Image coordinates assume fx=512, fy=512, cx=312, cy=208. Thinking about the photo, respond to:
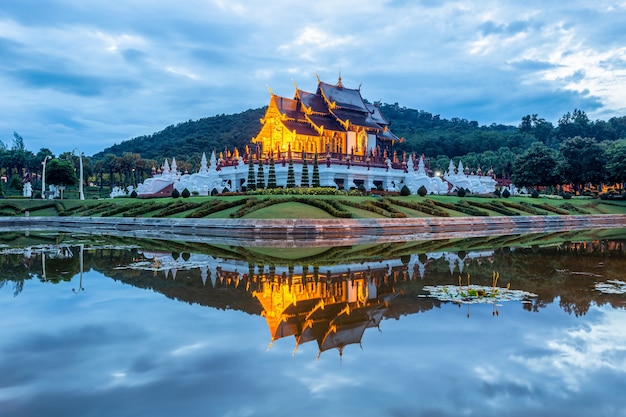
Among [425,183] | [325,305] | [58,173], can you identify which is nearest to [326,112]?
[425,183]

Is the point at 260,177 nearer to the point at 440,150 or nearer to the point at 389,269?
the point at 389,269

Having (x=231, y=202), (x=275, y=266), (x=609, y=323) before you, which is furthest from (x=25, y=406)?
(x=231, y=202)

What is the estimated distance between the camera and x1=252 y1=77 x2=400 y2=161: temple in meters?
55.8

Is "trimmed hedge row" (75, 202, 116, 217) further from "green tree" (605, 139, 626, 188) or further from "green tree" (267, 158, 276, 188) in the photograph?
"green tree" (605, 139, 626, 188)

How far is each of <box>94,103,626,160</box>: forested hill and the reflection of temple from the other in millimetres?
90000

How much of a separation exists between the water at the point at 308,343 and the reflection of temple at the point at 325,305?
0.15 feet

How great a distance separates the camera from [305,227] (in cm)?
3070

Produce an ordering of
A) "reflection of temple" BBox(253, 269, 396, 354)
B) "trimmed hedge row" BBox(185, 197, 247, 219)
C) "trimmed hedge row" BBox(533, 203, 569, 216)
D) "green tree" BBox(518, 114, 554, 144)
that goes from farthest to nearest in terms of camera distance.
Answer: "green tree" BBox(518, 114, 554, 144), "trimmed hedge row" BBox(533, 203, 569, 216), "trimmed hedge row" BBox(185, 197, 247, 219), "reflection of temple" BBox(253, 269, 396, 354)

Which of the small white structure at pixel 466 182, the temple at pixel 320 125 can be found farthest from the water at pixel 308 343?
the small white structure at pixel 466 182

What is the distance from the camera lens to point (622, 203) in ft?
188

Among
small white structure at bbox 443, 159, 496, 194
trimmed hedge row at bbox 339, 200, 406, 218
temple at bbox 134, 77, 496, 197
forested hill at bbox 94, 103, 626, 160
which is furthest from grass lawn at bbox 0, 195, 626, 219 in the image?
forested hill at bbox 94, 103, 626, 160

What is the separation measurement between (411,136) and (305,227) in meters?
101

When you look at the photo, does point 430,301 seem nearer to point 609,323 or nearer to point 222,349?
point 609,323

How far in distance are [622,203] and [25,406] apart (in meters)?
64.0
